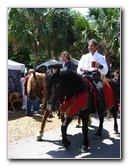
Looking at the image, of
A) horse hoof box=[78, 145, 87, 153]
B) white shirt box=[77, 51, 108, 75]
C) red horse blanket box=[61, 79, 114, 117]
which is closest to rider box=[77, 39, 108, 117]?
white shirt box=[77, 51, 108, 75]

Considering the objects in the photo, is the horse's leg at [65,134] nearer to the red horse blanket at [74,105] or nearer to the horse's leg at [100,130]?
the red horse blanket at [74,105]

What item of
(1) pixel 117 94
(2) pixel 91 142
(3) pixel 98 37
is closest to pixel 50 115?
(2) pixel 91 142

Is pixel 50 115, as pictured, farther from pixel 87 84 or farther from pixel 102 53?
pixel 102 53

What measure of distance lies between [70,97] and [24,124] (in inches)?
23.4

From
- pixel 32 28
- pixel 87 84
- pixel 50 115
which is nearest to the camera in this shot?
pixel 32 28

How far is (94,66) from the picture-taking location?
3.38m

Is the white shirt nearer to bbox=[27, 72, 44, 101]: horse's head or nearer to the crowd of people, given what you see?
the crowd of people

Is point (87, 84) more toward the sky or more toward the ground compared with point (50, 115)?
more toward the sky

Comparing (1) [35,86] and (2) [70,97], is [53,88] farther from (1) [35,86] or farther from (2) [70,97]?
(1) [35,86]

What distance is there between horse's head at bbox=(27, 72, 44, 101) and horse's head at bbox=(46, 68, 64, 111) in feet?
1.60

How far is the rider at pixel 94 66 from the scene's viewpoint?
329cm
